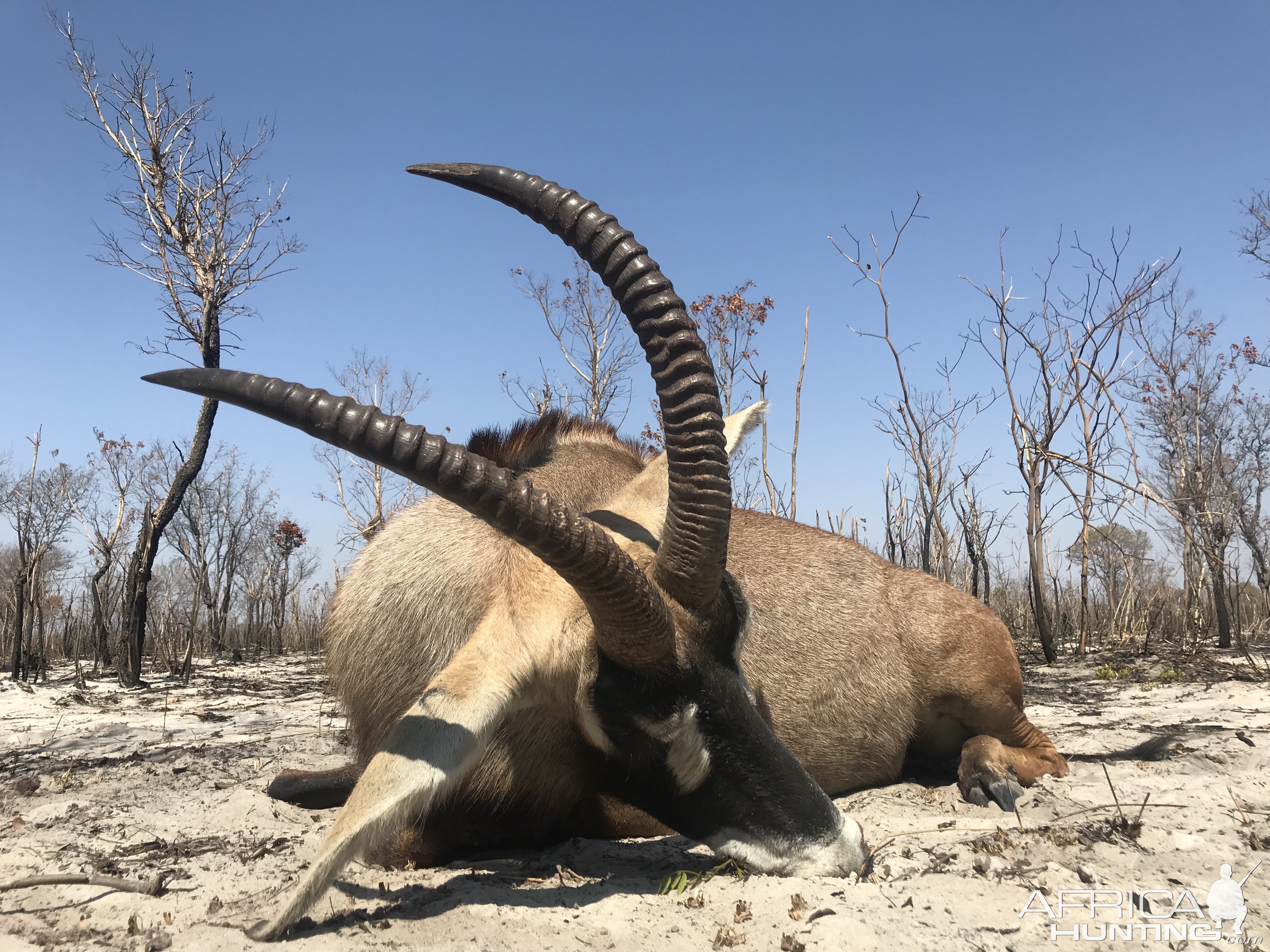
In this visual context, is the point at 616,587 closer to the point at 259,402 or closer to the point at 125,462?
the point at 259,402

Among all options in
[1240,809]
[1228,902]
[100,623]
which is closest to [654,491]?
[1228,902]

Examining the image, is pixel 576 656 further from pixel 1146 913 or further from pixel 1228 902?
pixel 1228 902

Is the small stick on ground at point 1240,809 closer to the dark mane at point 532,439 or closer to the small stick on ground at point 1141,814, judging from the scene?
the small stick on ground at point 1141,814

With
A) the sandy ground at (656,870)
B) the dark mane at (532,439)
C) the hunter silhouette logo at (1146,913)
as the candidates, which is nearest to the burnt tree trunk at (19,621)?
the sandy ground at (656,870)

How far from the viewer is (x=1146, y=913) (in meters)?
2.77

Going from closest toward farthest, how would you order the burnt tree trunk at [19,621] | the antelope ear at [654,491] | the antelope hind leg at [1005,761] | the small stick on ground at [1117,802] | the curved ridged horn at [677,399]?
1. the curved ridged horn at [677,399]
2. the small stick on ground at [1117,802]
3. the antelope ear at [654,491]
4. the antelope hind leg at [1005,761]
5. the burnt tree trunk at [19,621]

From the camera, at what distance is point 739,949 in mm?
2561

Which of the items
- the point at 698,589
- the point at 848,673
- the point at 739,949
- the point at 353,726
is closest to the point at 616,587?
the point at 698,589

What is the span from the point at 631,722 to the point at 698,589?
1.91ft

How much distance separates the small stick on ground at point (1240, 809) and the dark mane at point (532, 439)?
369 cm

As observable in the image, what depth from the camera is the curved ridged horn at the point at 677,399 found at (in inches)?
125

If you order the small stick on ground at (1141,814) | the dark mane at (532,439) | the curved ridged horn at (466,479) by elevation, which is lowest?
the small stick on ground at (1141,814)

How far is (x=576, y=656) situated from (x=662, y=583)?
45cm

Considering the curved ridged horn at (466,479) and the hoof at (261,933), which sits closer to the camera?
the hoof at (261,933)
